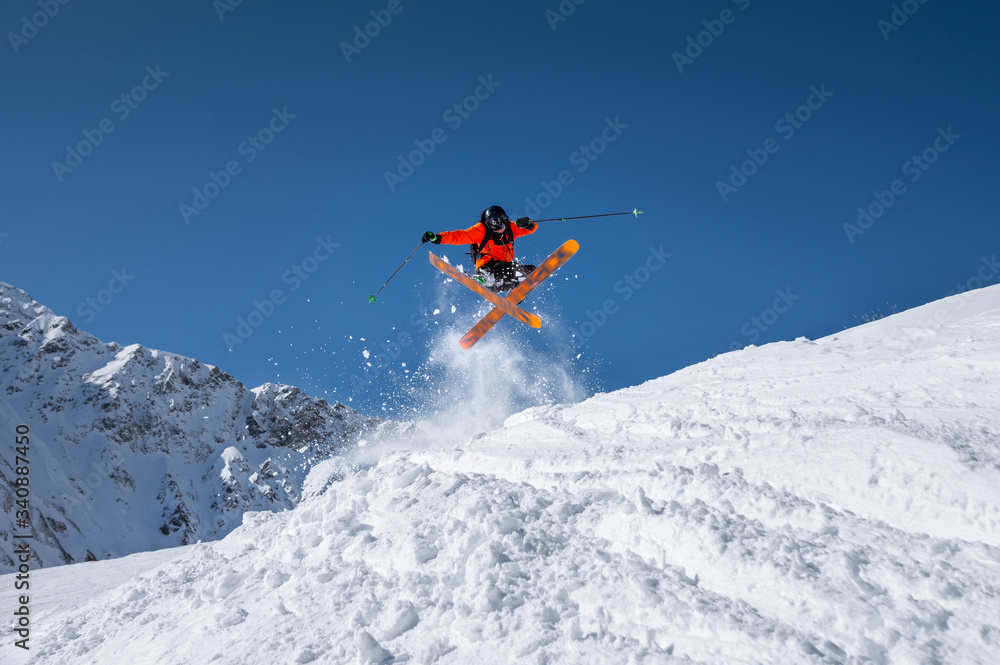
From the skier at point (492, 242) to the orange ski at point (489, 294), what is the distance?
1.19m

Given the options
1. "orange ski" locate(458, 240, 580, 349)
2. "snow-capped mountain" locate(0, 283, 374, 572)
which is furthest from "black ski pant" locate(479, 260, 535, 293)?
"snow-capped mountain" locate(0, 283, 374, 572)

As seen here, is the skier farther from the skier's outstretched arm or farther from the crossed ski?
the crossed ski

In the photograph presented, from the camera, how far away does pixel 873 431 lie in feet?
16.0

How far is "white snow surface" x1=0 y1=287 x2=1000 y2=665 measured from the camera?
3.31 metres

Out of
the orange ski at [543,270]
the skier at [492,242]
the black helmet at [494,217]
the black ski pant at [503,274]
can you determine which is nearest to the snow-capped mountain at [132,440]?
the orange ski at [543,270]

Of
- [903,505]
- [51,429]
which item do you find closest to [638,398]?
[903,505]

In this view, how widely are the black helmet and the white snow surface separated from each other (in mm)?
5618

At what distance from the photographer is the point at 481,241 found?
12.0 m

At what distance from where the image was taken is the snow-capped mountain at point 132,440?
97438mm

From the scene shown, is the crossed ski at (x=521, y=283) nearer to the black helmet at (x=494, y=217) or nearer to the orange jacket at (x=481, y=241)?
the orange jacket at (x=481, y=241)

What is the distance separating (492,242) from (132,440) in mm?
153936

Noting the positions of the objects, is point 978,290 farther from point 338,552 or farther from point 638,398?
point 338,552

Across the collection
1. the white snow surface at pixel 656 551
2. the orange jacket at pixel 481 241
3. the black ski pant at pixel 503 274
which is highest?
the orange jacket at pixel 481 241

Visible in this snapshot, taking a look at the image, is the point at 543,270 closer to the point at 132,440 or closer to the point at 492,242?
the point at 492,242
